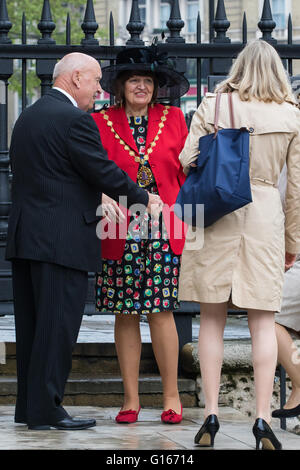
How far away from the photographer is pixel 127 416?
18.4 feet

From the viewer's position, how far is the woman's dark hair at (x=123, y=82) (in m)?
5.68

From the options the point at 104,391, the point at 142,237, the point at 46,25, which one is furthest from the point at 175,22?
the point at 104,391

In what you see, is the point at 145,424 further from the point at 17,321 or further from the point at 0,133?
the point at 0,133

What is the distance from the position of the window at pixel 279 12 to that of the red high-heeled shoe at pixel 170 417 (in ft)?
104

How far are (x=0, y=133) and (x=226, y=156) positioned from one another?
2.43m

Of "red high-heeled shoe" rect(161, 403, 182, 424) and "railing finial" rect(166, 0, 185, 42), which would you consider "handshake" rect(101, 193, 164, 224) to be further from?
"railing finial" rect(166, 0, 185, 42)

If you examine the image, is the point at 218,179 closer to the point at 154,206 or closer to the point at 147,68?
the point at 154,206

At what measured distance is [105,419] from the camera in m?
5.75

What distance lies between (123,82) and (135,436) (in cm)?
195

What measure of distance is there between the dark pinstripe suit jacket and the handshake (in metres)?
0.14

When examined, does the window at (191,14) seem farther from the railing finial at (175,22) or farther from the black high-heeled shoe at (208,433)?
the black high-heeled shoe at (208,433)

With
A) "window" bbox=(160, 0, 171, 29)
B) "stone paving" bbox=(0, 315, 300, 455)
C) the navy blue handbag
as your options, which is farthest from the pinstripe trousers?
"window" bbox=(160, 0, 171, 29)

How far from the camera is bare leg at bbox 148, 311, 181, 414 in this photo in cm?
562

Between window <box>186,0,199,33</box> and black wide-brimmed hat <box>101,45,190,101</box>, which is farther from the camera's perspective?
window <box>186,0,199,33</box>
